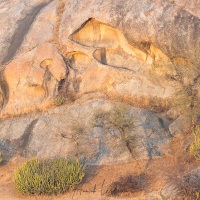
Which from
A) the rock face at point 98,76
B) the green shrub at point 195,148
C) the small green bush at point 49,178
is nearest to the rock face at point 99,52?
the rock face at point 98,76

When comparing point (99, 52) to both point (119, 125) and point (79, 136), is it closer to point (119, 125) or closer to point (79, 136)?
point (79, 136)

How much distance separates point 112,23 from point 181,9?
2.85m

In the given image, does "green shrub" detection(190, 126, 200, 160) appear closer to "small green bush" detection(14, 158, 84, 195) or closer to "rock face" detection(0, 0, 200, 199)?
"rock face" detection(0, 0, 200, 199)

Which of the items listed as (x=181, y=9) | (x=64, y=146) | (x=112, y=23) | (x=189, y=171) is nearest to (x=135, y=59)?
(x=112, y=23)

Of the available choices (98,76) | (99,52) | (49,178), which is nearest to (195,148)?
(49,178)

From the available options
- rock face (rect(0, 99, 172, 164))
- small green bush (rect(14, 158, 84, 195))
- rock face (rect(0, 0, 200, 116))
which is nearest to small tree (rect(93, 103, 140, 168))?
rock face (rect(0, 99, 172, 164))

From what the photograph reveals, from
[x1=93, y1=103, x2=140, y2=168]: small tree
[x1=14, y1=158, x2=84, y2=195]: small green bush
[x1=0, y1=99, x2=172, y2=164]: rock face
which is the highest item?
[x1=93, y1=103, x2=140, y2=168]: small tree

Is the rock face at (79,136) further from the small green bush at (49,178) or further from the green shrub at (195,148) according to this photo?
the small green bush at (49,178)

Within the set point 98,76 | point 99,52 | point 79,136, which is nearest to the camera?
point 79,136

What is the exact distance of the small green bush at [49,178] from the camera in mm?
15273

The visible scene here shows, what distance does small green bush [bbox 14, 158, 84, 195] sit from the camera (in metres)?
15.3

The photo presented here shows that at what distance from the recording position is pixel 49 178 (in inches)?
606

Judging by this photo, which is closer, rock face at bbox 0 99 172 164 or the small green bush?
the small green bush

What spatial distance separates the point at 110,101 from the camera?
1906 centimetres
